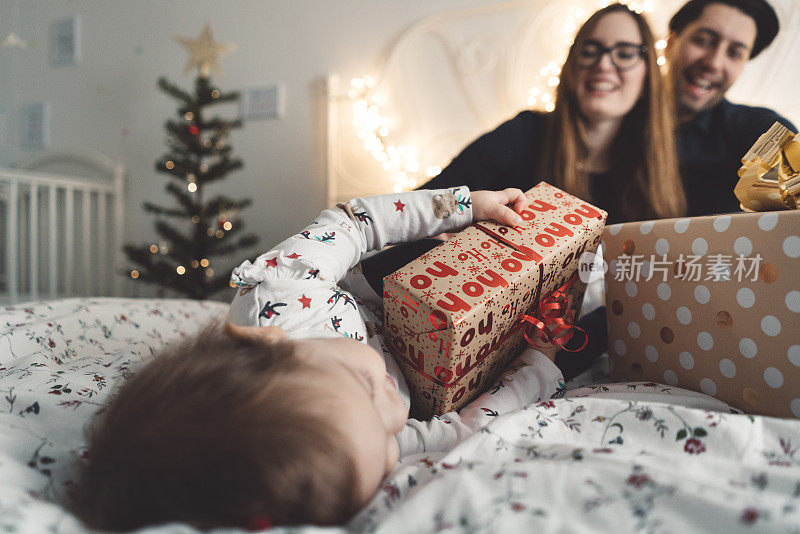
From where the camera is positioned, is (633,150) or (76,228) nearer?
(633,150)

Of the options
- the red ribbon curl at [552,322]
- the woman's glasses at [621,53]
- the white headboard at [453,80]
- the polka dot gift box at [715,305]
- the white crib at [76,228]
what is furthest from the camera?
the white crib at [76,228]

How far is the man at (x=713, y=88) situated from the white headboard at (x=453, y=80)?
172 millimetres

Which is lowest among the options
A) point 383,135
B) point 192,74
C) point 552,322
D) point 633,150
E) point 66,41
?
point 552,322

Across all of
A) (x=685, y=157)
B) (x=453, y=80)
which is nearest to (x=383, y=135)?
(x=453, y=80)

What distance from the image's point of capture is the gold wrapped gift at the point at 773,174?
0.64m

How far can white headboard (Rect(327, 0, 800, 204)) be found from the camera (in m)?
1.80

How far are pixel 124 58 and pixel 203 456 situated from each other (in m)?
2.96

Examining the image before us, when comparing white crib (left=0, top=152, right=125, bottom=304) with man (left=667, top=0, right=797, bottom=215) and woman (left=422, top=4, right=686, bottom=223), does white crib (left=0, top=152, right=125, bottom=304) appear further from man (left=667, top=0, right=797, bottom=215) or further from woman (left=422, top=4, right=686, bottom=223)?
man (left=667, top=0, right=797, bottom=215)

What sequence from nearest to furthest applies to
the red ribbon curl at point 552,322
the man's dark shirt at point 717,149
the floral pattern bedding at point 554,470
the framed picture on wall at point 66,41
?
the floral pattern bedding at point 554,470 → the red ribbon curl at point 552,322 → the man's dark shirt at point 717,149 → the framed picture on wall at point 66,41

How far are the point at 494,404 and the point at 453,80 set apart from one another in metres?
1.67

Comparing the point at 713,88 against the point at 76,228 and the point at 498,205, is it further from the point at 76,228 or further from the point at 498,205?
the point at 76,228

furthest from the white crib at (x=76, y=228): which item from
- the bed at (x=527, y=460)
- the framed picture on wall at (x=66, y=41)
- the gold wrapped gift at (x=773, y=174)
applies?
the gold wrapped gift at (x=773, y=174)

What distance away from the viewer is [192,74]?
249 cm

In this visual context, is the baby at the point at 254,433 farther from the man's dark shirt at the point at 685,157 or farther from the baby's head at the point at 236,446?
the man's dark shirt at the point at 685,157
